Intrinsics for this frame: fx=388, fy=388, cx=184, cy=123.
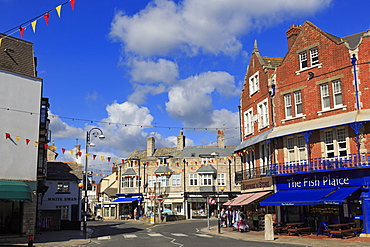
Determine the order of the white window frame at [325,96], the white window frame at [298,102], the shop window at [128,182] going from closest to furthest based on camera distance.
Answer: the white window frame at [325,96]
the white window frame at [298,102]
the shop window at [128,182]

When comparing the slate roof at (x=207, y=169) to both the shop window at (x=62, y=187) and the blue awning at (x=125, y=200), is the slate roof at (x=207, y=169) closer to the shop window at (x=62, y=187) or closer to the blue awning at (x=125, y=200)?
the blue awning at (x=125, y=200)

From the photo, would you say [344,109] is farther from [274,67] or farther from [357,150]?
[274,67]

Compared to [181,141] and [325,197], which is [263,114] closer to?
[325,197]

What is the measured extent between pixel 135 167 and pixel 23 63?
3524cm

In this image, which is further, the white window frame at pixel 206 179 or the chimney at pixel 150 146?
the chimney at pixel 150 146

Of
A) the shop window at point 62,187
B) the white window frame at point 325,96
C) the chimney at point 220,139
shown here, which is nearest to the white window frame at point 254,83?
the white window frame at point 325,96

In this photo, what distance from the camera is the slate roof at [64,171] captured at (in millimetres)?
37438

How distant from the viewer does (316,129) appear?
24.3m

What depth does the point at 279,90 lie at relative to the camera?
28297 millimetres

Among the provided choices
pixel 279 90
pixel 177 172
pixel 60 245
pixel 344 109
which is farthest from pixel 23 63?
pixel 177 172

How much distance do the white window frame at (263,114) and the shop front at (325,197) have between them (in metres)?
4.82

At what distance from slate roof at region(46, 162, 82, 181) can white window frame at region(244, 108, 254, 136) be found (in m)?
17.2

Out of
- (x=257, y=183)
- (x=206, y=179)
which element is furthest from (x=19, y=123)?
(x=206, y=179)

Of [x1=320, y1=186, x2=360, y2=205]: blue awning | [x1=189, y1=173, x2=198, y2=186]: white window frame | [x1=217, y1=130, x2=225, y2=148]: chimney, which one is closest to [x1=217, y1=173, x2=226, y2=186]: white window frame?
[x1=189, y1=173, x2=198, y2=186]: white window frame
